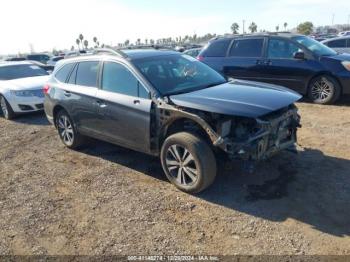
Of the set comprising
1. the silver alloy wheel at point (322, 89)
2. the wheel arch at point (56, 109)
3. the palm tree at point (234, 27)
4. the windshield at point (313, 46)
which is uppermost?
the palm tree at point (234, 27)

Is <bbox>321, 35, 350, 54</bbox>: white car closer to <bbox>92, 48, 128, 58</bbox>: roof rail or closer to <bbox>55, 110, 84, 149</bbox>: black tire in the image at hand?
<bbox>92, 48, 128, 58</bbox>: roof rail

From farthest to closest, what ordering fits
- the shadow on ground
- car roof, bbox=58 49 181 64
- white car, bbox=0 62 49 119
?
white car, bbox=0 62 49 119 → car roof, bbox=58 49 181 64 → the shadow on ground

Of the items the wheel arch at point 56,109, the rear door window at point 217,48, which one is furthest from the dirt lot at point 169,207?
the rear door window at point 217,48

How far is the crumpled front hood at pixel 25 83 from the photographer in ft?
31.3

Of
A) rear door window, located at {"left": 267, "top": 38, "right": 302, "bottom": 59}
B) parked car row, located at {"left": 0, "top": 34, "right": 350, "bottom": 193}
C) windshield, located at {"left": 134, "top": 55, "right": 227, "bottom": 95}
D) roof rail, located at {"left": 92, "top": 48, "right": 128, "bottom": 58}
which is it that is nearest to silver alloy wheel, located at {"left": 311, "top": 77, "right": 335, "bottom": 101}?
rear door window, located at {"left": 267, "top": 38, "right": 302, "bottom": 59}

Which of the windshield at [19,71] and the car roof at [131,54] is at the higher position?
the car roof at [131,54]

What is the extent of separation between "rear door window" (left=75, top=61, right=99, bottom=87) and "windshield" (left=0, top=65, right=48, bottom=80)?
5361 millimetres

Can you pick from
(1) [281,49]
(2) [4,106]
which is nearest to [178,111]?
(1) [281,49]

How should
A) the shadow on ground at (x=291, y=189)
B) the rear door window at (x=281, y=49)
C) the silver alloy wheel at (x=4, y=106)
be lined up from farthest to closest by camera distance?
1. the silver alloy wheel at (x=4, y=106)
2. the rear door window at (x=281, y=49)
3. the shadow on ground at (x=291, y=189)

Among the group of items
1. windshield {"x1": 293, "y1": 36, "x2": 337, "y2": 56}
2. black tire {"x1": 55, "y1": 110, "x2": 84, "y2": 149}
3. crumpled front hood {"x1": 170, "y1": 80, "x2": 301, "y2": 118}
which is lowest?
black tire {"x1": 55, "y1": 110, "x2": 84, "y2": 149}

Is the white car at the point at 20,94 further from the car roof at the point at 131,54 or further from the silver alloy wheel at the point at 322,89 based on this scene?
the silver alloy wheel at the point at 322,89

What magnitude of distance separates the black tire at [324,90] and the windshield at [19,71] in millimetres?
7682

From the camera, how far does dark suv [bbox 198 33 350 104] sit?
8352 millimetres

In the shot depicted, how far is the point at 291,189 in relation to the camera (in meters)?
4.48
